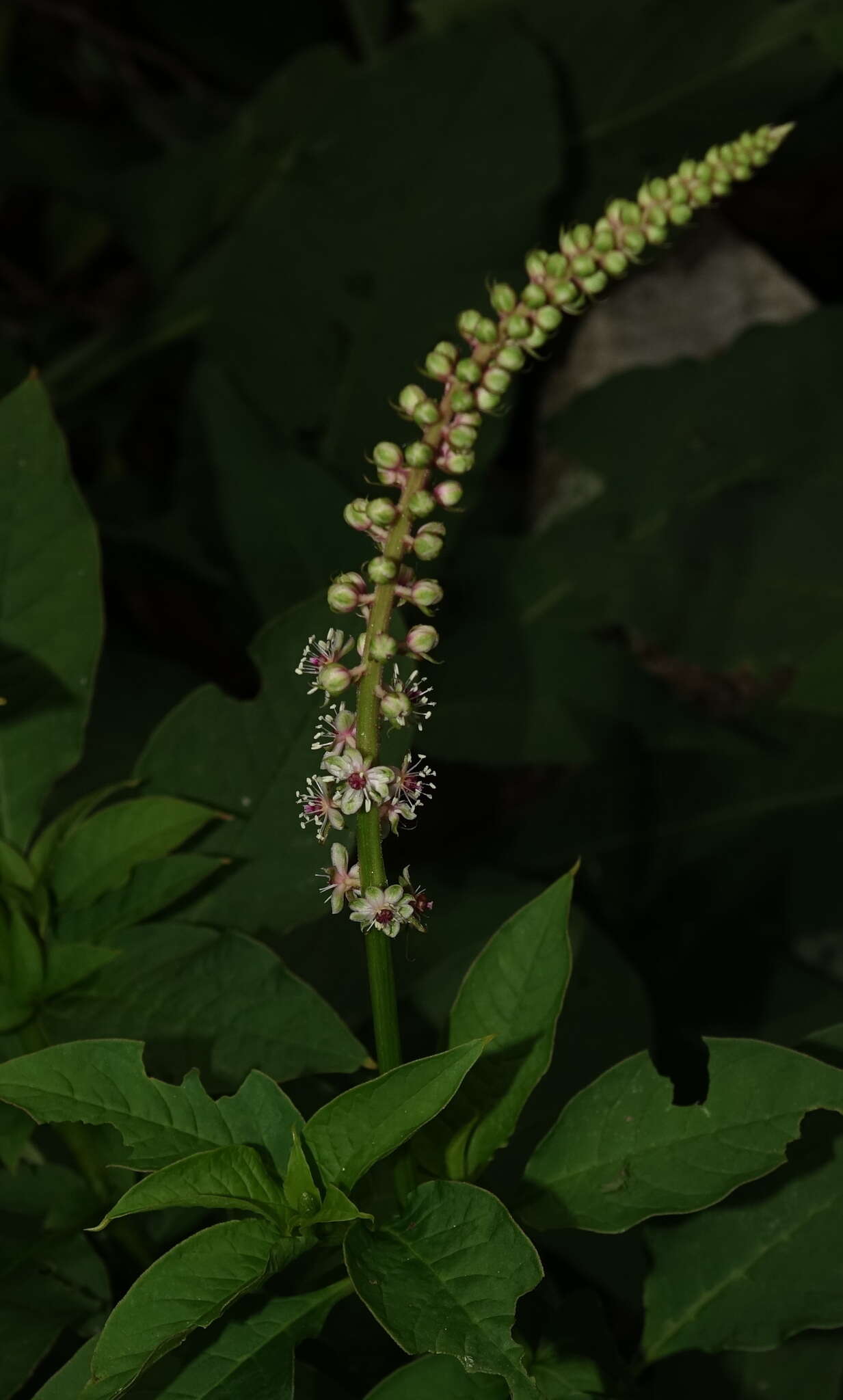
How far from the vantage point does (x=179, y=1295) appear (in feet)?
5.73

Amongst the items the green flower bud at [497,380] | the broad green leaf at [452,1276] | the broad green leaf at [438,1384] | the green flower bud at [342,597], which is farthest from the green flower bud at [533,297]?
the broad green leaf at [438,1384]

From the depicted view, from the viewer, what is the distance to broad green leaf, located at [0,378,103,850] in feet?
8.35

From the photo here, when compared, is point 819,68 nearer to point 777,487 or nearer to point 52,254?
point 777,487

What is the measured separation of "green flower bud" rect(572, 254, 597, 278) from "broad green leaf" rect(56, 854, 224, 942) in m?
1.13

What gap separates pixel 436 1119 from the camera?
6.86 feet

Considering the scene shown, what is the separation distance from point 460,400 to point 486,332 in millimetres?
108

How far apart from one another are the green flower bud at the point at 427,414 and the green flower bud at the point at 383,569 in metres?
0.20

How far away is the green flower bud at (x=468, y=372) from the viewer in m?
1.83

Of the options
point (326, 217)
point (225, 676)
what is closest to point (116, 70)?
point (326, 217)

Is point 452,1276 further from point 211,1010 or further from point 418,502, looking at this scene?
point 418,502

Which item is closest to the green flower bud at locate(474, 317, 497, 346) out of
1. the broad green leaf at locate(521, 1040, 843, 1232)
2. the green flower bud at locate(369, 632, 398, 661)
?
the green flower bud at locate(369, 632, 398, 661)

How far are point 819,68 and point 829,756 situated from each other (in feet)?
7.84

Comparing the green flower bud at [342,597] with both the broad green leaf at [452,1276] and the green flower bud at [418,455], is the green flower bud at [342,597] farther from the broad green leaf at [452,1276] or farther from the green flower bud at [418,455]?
the broad green leaf at [452,1276]

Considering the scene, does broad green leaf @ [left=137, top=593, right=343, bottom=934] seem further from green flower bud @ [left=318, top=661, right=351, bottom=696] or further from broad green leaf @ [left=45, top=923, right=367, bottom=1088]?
green flower bud @ [left=318, top=661, right=351, bottom=696]
